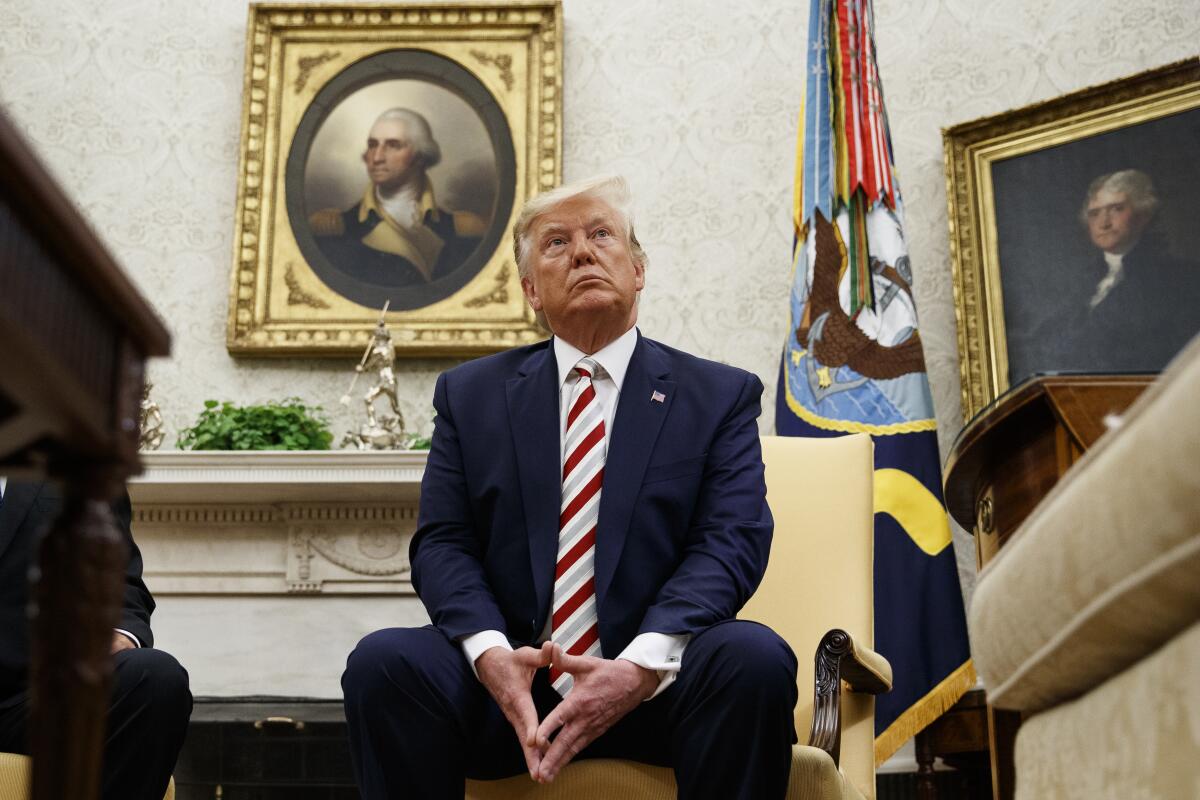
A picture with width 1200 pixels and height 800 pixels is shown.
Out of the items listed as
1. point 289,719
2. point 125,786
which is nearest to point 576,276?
point 125,786

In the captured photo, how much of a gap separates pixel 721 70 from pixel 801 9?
41 cm

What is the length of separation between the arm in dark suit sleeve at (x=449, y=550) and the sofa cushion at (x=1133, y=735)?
1.22 metres

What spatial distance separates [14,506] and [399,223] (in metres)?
2.39

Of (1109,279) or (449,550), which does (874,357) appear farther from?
(449,550)

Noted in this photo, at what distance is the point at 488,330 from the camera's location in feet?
15.2

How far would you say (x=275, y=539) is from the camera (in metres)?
4.50

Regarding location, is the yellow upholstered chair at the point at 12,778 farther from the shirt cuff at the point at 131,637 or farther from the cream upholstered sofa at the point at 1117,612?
the cream upholstered sofa at the point at 1117,612

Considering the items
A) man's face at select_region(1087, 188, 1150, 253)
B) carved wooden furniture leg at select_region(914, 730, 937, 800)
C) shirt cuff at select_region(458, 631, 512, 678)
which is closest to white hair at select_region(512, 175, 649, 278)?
shirt cuff at select_region(458, 631, 512, 678)

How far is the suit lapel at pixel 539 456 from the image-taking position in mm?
2287

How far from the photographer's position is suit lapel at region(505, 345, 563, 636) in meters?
2.29

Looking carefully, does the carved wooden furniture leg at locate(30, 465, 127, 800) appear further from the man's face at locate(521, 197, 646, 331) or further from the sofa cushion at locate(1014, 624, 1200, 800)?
the man's face at locate(521, 197, 646, 331)

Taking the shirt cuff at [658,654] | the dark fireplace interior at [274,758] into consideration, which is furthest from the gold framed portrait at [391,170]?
the shirt cuff at [658,654]

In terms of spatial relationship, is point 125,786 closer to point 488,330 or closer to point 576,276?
point 576,276

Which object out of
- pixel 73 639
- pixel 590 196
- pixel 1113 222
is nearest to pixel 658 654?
pixel 590 196
